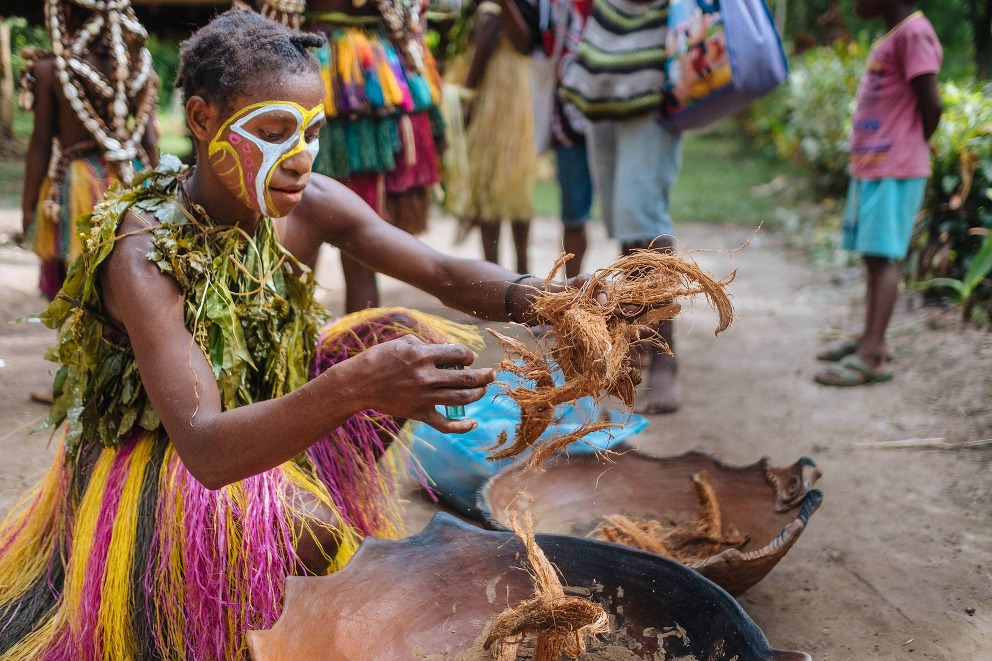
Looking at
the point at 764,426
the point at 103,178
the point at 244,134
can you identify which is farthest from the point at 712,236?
the point at 244,134

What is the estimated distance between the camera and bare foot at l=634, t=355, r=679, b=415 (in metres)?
3.52

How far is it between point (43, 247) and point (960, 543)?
3.40m

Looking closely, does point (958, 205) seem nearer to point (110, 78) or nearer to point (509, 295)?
point (509, 295)

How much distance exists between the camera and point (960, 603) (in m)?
2.20

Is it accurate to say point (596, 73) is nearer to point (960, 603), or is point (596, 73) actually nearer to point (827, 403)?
point (827, 403)

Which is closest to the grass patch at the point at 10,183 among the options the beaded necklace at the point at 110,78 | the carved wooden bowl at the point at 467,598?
the beaded necklace at the point at 110,78

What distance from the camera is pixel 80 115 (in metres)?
3.11

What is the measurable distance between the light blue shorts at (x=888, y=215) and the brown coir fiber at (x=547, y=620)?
2779 millimetres

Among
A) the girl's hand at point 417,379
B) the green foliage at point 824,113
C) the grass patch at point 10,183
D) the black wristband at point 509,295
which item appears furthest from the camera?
the green foliage at point 824,113

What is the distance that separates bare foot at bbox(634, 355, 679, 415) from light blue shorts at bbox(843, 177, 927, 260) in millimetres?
1070

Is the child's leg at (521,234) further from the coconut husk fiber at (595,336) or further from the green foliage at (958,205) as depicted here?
the coconut husk fiber at (595,336)

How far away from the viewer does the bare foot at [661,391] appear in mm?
3520

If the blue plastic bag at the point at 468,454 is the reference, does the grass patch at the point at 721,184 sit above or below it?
below

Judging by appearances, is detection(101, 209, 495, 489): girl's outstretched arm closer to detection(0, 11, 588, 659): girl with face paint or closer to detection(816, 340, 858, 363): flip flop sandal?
detection(0, 11, 588, 659): girl with face paint
